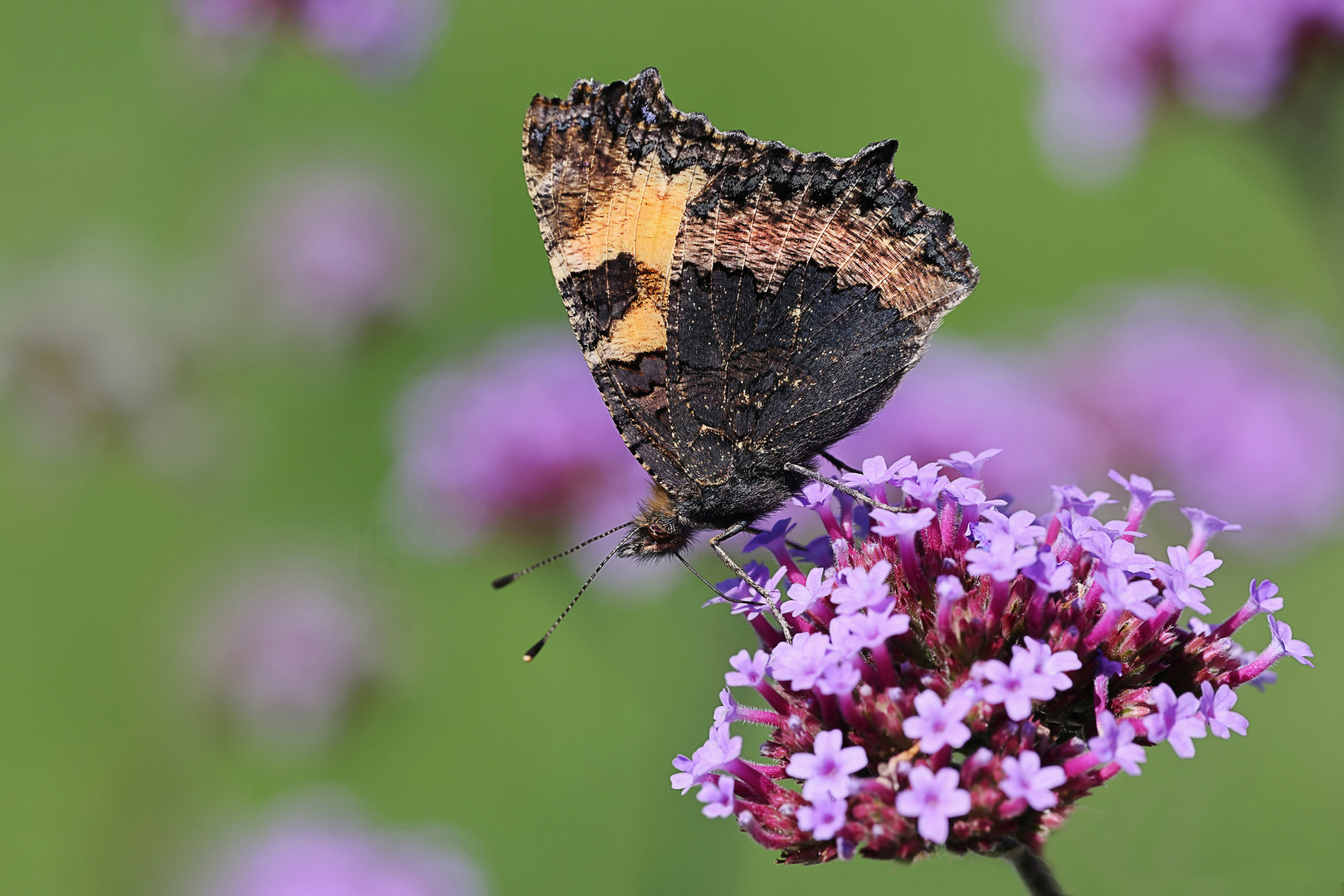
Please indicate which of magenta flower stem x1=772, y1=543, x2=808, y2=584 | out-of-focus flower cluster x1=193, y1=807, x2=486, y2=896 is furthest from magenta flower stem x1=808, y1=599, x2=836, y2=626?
out-of-focus flower cluster x1=193, y1=807, x2=486, y2=896

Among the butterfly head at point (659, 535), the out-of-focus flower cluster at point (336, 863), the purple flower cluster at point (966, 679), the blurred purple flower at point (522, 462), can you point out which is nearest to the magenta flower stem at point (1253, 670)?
the purple flower cluster at point (966, 679)

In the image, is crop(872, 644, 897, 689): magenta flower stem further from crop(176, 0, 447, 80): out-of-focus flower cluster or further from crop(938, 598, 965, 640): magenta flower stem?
crop(176, 0, 447, 80): out-of-focus flower cluster

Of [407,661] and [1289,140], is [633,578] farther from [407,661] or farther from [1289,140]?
[1289,140]

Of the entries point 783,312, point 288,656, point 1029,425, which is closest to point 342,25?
point 288,656

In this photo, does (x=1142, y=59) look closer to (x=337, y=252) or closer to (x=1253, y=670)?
(x=1253, y=670)

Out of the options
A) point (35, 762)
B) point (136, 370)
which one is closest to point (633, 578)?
point (136, 370)
